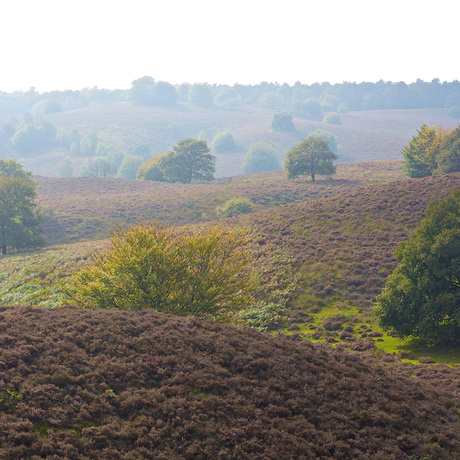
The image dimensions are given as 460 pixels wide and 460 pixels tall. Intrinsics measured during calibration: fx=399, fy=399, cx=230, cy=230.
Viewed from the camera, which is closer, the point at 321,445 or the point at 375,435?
the point at 321,445

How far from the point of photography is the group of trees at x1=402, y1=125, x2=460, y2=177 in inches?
2456

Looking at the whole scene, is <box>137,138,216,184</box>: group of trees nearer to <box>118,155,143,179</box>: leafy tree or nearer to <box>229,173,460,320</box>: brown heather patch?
<box>229,173,460,320</box>: brown heather patch

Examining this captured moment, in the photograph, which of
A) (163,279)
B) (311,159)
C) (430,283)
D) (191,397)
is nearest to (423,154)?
(311,159)

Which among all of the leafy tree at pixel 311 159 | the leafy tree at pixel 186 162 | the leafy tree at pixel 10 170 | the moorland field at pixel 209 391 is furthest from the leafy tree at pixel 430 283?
the leafy tree at pixel 186 162

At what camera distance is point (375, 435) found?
1124 cm

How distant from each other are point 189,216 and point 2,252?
101 feet

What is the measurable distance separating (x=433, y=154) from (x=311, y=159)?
75.1 ft

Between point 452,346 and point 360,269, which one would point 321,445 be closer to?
point 452,346

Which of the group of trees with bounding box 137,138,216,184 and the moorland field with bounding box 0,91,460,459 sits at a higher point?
the group of trees with bounding box 137,138,216,184

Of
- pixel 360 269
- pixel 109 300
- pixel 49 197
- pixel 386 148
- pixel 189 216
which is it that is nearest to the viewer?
pixel 109 300

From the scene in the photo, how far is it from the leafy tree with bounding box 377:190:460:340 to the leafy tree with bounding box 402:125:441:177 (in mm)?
50908

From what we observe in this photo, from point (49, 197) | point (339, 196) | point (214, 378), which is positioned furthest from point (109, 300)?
point (49, 197)

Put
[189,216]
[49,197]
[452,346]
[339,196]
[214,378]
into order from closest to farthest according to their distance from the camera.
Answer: [214,378] → [452,346] → [339,196] → [189,216] → [49,197]

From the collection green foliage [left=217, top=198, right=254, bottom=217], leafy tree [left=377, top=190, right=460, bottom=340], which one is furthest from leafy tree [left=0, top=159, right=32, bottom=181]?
leafy tree [left=377, top=190, right=460, bottom=340]
